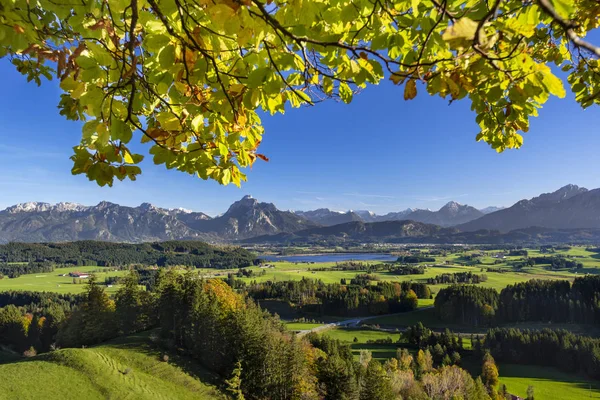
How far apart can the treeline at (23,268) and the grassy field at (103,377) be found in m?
151

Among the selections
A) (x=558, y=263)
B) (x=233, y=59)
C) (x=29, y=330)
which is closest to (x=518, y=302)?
(x=558, y=263)

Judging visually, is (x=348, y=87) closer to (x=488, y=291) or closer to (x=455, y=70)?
(x=455, y=70)

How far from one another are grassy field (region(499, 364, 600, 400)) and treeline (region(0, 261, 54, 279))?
→ 180 m

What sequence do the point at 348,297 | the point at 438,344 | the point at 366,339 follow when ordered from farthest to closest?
the point at 348,297 → the point at 366,339 → the point at 438,344

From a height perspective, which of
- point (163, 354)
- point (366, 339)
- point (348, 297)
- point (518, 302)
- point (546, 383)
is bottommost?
point (546, 383)

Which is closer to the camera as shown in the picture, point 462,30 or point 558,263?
point 462,30

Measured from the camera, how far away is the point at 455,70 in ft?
6.81

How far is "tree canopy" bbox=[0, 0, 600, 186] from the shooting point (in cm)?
171

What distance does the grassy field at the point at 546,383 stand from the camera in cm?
4284

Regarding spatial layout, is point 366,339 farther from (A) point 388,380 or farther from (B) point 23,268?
(B) point 23,268

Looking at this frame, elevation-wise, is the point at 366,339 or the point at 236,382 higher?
the point at 236,382

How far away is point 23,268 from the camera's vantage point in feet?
536

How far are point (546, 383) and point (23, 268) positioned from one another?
678 feet

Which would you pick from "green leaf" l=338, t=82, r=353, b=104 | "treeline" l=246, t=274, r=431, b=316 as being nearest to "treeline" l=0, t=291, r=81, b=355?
"treeline" l=246, t=274, r=431, b=316
